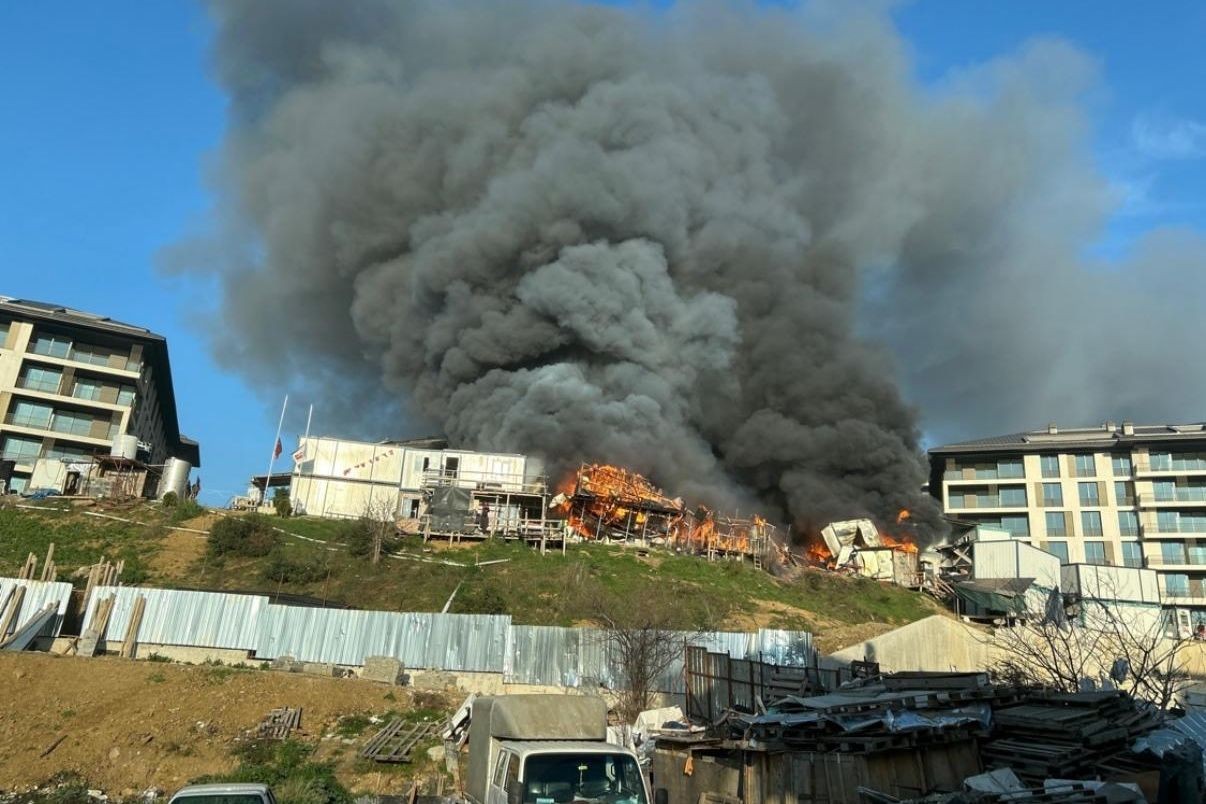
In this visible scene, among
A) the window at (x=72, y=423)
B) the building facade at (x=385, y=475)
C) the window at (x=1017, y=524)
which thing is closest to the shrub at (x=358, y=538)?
the building facade at (x=385, y=475)

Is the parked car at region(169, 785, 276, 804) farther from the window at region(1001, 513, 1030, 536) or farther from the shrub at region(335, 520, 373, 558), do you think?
the window at region(1001, 513, 1030, 536)

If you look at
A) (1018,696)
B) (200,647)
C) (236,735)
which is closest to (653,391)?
(200,647)

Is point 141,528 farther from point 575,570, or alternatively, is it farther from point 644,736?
point 644,736

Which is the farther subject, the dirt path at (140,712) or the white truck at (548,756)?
the dirt path at (140,712)

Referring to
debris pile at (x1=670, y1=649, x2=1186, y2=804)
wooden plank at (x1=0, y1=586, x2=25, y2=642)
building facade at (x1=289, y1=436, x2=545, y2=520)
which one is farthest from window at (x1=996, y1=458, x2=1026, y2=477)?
wooden plank at (x1=0, y1=586, x2=25, y2=642)

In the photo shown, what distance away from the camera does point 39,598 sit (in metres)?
23.6

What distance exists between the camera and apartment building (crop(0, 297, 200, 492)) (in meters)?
52.9

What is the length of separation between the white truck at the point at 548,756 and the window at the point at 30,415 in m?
54.9

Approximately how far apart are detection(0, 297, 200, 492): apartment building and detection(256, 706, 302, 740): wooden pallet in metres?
40.7

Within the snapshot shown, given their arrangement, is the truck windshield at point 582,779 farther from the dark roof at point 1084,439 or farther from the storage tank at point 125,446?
the dark roof at point 1084,439

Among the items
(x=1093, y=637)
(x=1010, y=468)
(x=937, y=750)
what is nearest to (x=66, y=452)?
(x=1093, y=637)

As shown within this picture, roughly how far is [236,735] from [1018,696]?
15689mm

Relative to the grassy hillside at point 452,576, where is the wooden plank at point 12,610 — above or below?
below

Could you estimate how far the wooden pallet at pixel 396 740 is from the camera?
17.2 meters
